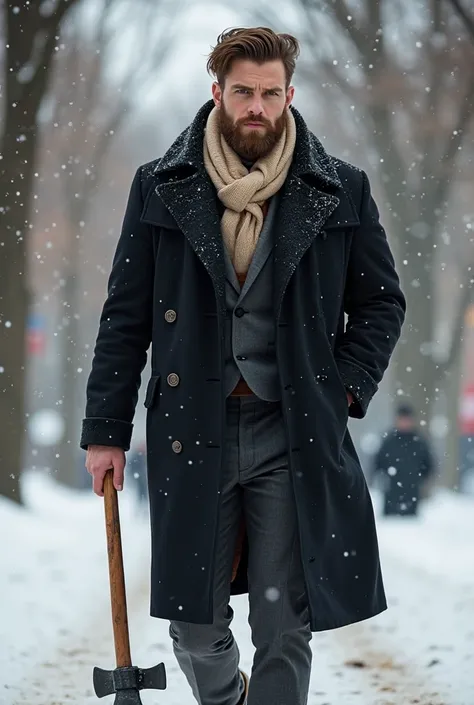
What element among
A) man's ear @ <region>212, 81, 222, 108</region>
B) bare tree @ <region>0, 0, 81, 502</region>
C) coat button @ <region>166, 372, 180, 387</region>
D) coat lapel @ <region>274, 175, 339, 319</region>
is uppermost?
bare tree @ <region>0, 0, 81, 502</region>

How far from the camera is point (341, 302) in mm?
3629

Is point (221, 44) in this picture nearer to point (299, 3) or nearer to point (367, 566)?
point (367, 566)

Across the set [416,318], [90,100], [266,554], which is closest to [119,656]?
[266,554]

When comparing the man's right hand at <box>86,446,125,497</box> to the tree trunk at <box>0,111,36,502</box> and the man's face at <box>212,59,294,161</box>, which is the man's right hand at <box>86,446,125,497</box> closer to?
the man's face at <box>212,59,294,161</box>

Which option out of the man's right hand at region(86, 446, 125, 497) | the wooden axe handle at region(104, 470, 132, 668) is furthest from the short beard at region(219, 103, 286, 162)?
the wooden axe handle at region(104, 470, 132, 668)

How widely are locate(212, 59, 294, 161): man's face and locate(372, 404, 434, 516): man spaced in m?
9.77

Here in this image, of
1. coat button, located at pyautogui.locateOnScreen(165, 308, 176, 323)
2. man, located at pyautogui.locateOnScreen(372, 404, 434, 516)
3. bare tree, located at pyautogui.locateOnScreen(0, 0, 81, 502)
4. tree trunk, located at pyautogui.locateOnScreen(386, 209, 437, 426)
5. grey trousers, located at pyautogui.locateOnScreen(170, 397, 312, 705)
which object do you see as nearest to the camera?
grey trousers, located at pyautogui.locateOnScreen(170, 397, 312, 705)

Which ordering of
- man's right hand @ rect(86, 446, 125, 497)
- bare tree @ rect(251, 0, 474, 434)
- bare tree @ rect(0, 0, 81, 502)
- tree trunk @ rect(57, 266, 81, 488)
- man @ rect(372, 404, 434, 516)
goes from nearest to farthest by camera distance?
1. man's right hand @ rect(86, 446, 125, 497)
2. bare tree @ rect(0, 0, 81, 502)
3. man @ rect(372, 404, 434, 516)
4. bare tree @ rect(251, 0, 474, 434)
5. tree trunk @ rect(57, 266, 81, 488)

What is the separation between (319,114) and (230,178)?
579 inches

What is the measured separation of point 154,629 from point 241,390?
318 cm

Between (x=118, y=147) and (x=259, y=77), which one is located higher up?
(x=118, y=147)

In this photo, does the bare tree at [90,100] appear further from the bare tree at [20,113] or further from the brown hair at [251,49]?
the brown hair at [251,49]

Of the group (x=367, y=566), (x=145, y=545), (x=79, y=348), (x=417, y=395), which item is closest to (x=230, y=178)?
(x=367, y=566)

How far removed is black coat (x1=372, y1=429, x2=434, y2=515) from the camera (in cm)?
1312
